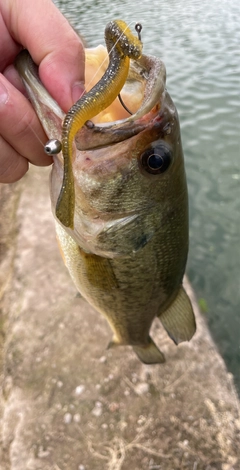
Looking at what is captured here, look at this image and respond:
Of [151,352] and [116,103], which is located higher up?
[116,103]

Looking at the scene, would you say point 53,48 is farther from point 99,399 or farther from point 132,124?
point 99,399

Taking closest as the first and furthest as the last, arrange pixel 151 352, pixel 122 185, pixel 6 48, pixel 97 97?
pixel 97 97 → pixel 122 185 → pixel 6 48 → pixel 151 352

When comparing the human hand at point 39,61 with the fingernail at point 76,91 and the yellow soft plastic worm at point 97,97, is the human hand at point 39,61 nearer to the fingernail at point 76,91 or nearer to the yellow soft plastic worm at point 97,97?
the fingernail at point 76,91

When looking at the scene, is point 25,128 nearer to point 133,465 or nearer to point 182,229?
point 182,229

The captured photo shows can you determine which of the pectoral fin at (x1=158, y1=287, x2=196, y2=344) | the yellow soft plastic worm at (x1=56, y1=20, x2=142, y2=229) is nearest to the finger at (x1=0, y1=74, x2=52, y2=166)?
the yellow soft plastic worm at (x1=56, y1=20, x2=142, y2=229)

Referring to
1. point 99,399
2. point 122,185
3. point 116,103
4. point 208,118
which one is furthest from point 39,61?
point 208,118

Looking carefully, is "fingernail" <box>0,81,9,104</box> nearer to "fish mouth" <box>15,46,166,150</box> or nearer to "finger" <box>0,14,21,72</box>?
"fish mouth" <box>15,46,166,150</box>

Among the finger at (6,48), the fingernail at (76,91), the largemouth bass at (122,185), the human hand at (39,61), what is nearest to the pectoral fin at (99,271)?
the largemouth bass at (122,185)
